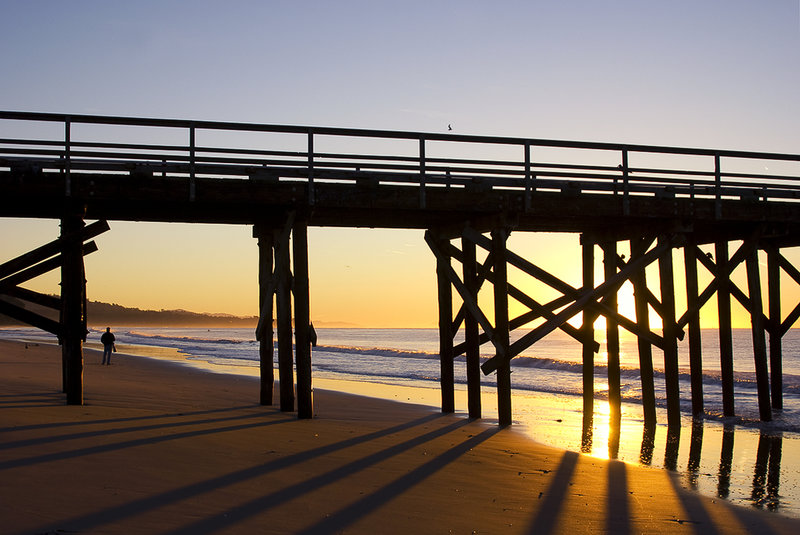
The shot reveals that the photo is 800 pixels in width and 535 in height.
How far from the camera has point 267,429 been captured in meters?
11.1

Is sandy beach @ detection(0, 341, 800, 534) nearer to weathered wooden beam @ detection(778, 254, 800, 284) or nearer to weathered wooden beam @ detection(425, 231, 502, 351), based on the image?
weathered wooden beam @ detection(425, 231, 502, 351)

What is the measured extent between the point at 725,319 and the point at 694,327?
149 centimetres

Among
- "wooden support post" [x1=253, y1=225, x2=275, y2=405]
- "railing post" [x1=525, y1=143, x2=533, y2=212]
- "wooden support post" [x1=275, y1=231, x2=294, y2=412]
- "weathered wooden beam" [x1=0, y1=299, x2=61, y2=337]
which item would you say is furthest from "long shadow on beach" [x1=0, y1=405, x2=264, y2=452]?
"railing post" [x1=525, y1=143, x2=533, y2=212]

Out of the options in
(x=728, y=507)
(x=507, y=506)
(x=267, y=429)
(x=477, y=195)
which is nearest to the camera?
(x=507, y=506)

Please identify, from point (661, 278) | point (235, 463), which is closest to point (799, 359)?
point (661, 278)

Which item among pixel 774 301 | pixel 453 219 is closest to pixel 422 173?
pixel 453 219

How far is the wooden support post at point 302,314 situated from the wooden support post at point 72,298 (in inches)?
130

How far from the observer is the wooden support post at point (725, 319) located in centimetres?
1573

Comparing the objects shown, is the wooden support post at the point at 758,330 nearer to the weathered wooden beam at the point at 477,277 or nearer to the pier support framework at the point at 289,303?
the weathered wooden beam at the point at 477,277

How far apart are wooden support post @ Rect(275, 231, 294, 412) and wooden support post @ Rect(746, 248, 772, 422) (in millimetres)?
9152

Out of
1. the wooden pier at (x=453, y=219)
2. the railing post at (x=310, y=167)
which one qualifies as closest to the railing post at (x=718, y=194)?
the wooden pier at (x=453, y=219)

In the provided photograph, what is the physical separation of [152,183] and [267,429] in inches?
159

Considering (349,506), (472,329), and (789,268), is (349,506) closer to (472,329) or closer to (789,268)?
(472,329)

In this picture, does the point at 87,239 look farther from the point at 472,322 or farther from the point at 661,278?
the point at 661,278
